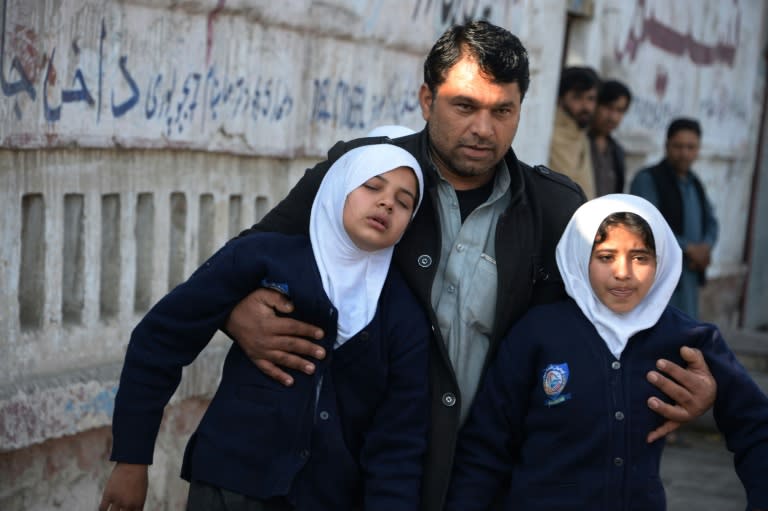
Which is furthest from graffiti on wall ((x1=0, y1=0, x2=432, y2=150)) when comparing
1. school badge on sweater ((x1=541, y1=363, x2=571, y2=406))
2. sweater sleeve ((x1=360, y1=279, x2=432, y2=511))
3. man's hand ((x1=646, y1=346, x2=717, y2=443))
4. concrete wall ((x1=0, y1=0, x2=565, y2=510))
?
man's hand ((x1=646, y1=346, x2=717, y2=443))

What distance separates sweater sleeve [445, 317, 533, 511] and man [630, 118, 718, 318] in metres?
4.18

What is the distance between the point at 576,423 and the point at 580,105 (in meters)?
4.19

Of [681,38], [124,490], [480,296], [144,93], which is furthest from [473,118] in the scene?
[681,38]

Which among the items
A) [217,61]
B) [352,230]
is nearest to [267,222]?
[352,230]

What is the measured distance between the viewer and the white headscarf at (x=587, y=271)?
9.45 ft

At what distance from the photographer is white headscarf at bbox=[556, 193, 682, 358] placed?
288cm

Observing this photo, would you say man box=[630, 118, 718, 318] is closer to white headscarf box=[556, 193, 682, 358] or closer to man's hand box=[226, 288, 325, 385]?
white headscarf box=[556, 193, 682, 358]

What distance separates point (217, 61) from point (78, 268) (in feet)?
3.11

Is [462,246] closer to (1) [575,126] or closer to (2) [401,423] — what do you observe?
(2) [401,423]

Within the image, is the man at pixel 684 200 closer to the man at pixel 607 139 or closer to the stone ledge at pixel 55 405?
the man at pixel 607 139

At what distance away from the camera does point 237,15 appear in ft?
15.0

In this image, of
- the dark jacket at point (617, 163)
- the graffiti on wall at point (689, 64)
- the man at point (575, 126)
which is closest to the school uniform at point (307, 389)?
the man at point (575, 126)

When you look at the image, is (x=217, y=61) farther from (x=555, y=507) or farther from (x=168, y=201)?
(x=555, y=507)

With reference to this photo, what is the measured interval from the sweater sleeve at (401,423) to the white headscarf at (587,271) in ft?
1.26
